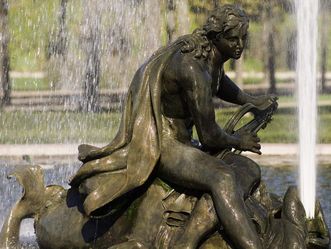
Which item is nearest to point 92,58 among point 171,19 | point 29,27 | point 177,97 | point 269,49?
point 171,19

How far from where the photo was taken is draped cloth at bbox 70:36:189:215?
5.94 metres

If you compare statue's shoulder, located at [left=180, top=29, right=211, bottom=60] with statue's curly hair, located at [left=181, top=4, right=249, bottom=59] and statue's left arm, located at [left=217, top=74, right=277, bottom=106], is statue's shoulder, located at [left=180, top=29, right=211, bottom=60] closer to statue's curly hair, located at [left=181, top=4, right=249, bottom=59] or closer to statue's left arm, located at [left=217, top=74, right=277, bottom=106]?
statue's curly hair, located at [left=181, top=4, right=249, bottom=59]

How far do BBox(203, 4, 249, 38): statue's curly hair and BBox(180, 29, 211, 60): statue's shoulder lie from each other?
0.05 meters

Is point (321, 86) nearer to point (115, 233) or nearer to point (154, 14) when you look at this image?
point (154, 14)

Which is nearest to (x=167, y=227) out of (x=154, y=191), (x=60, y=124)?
(x=154, y=191)

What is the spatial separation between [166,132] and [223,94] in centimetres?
63

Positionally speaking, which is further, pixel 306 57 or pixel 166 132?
pixel 306 57

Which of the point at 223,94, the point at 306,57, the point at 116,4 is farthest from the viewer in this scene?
the point at 116,4

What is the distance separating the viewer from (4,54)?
84.8 ft

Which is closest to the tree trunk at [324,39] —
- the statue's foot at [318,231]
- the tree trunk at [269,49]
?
the tree trunk at [269,49]

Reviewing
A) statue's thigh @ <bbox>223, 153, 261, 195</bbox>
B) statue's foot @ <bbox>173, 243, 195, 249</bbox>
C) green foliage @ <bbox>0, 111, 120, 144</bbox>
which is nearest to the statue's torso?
statue's thigh @ <bbox>223, 153, 261, 195</bbox>

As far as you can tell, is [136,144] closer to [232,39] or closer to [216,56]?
[216,56]

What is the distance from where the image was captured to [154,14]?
83.6ft

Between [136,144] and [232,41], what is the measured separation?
814 millimetres
